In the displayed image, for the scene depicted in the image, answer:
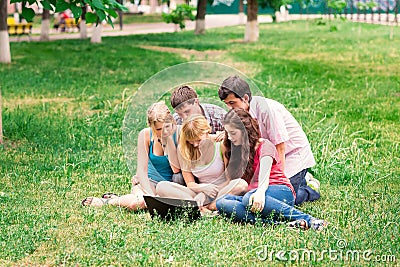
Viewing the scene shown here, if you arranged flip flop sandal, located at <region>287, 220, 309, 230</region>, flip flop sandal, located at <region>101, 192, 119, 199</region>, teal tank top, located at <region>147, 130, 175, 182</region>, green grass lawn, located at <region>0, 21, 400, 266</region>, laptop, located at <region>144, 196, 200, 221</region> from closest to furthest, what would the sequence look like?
green grass lawn, located at <region>0, 21, 400, 266</region> < flip flop sandal, located at <region>287, 220, 309, 230</region> < laptop, located at <region>144, 196, 200, 221</region> < teal tank top, located at <region>147, 130, 175, 182</region> < flip flop sandal, located at <region>101, 192, 119, 199</region>

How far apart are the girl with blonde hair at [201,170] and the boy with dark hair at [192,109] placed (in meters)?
0.08

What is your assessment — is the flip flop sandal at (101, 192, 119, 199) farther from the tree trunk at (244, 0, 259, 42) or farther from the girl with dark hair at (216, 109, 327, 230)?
the tree trunk at (244, 0, 259, 42)

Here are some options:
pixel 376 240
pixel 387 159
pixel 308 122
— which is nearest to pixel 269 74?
pixel 308 122

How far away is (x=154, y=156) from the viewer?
19.5 ft

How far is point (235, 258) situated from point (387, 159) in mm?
3536

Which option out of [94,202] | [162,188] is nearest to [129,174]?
[94,202]

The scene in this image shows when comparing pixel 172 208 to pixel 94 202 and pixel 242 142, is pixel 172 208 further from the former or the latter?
pixel 94 202

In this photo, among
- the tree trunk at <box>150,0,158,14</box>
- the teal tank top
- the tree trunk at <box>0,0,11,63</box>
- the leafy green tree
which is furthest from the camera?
the tree trunk at <box>150,0,158,14</box>

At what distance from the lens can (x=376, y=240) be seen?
5266 mm

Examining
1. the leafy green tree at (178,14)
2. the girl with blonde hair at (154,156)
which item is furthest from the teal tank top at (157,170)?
the leafy green tree at (178,14)

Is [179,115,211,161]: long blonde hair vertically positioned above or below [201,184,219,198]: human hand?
above

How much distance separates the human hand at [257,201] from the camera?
5.58 m

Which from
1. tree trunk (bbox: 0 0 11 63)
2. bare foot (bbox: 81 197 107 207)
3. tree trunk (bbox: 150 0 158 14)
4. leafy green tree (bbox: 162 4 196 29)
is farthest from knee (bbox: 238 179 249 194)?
tree trunk (bbox: 150 0 158 14)

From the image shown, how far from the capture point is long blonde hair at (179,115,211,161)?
557cm
